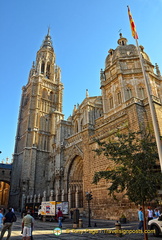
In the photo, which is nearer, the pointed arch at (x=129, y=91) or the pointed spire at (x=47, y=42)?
the pointed arch at (x=129, y=91)

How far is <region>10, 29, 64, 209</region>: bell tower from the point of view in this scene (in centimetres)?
3350

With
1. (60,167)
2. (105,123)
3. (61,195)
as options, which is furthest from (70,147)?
(105,123)

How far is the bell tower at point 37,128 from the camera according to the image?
33.5m

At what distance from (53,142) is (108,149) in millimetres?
29543

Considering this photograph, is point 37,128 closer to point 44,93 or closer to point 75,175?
point 44,93

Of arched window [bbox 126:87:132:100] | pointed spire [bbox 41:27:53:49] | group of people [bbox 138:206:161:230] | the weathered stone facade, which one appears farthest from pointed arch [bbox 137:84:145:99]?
pointed spire [bbox 41:27:53:49]

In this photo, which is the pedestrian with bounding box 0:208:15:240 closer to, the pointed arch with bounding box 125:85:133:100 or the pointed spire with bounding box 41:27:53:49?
the pointed arch with bounding box 125:85:133:100

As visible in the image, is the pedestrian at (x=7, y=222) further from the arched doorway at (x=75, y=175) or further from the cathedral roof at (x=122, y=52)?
the cathedral roof at (x=122, y=52)

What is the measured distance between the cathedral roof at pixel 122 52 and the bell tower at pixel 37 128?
1766 centimetres

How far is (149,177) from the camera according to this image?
7.34m

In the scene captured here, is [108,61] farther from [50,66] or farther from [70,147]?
[50,66]

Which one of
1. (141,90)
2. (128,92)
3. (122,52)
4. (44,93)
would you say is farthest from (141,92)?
(44,93)

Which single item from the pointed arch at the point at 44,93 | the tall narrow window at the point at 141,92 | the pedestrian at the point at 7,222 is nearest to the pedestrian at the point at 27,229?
the pedestrian at the point at 7,222

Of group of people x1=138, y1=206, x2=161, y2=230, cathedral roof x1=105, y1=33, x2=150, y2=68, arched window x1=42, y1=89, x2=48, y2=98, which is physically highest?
arched window x1=42, y1=89, x2=48, y2=98
